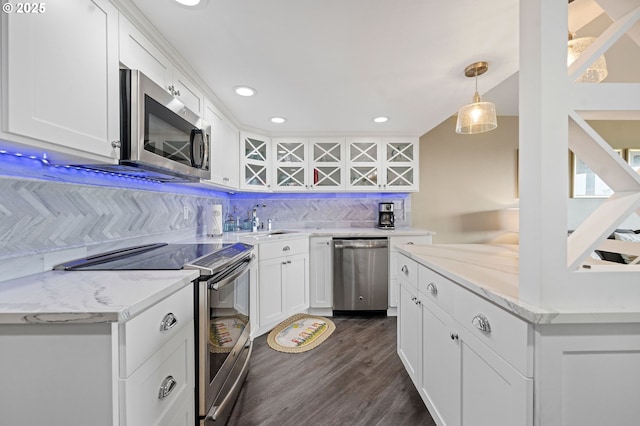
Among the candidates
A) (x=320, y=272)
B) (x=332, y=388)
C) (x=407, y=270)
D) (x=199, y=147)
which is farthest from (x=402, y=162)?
(x=332, y=388)

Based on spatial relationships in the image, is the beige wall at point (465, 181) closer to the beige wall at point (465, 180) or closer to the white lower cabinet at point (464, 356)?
the beige wall at point (465, 180)

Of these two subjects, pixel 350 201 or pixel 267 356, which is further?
pixel 350 201

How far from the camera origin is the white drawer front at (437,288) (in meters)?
1.12

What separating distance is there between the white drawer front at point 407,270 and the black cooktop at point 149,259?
108cm

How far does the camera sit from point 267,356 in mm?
2115

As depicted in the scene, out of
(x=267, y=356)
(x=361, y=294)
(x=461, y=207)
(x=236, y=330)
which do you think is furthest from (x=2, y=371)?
(x=461, y=207)

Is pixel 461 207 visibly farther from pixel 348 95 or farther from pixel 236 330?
pixel 236 330

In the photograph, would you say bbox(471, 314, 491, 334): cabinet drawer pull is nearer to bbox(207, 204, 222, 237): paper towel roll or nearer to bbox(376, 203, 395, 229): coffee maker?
bbox(207, 204, 222, 237): paper towel roll

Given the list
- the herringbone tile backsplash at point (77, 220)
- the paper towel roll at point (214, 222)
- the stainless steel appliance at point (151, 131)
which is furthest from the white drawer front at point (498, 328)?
the paper towel roll at point (214, 222)

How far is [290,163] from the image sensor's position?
325 centimetres

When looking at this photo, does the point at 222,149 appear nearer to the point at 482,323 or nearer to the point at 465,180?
the point at 482,323

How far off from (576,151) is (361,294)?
2.43 metres

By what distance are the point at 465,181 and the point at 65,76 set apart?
4205mm

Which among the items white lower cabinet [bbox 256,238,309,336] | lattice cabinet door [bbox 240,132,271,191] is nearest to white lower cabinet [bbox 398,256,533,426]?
white lower cabinet [bbox 256,238,309,336]
